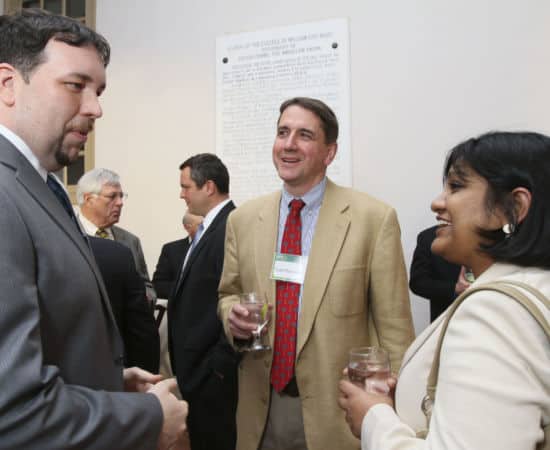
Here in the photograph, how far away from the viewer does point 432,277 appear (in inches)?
118

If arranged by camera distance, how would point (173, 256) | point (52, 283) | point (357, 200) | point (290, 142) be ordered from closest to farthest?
point (52, 283) < point (357, 200) < point (290, 142) < point (173, 256)

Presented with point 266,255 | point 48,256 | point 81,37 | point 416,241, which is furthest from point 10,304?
point 416,241

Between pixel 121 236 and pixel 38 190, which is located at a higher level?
pixel 38 190

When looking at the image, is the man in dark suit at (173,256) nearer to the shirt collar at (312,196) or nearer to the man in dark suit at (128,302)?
the man in dark suit at (128,302)

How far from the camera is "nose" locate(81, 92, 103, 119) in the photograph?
111cm

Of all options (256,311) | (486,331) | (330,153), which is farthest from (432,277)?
(486,331)

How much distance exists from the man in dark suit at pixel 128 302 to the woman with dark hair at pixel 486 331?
1.20 metres

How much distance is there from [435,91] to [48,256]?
3.08 metres

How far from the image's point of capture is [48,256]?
92 centimetres

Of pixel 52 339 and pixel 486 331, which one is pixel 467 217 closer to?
pixel 486 331

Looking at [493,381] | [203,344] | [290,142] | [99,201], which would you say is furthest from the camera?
[99,201]

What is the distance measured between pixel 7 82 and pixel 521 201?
3.58ft

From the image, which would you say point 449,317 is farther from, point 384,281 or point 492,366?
point 384,281

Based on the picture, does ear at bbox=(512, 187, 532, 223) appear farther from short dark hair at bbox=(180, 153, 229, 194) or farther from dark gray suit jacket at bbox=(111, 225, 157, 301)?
dark gray suit jacket at bbox=(111, 225, 157, 301)
